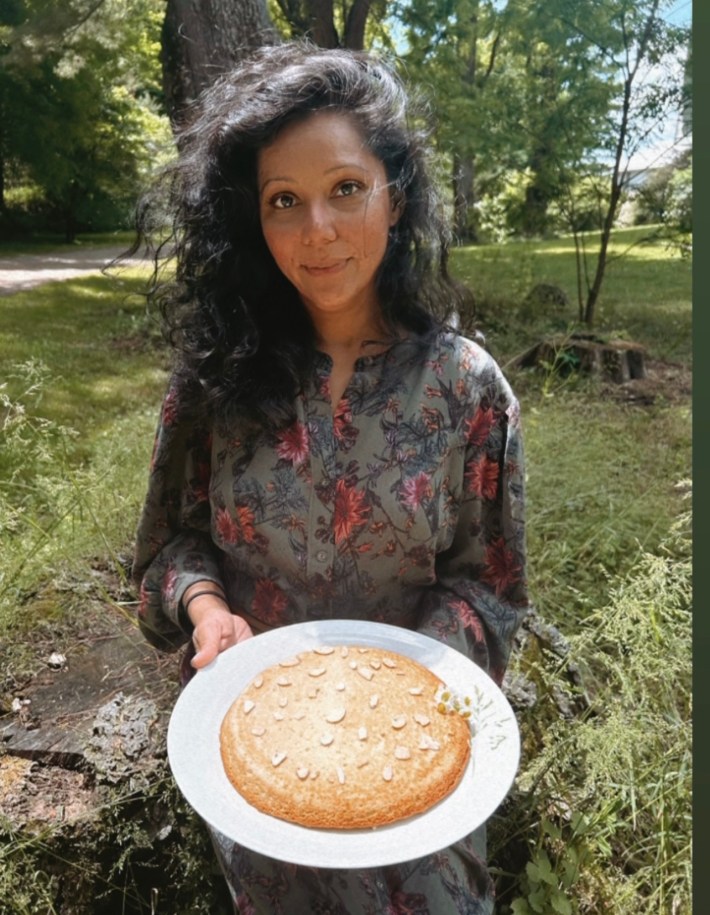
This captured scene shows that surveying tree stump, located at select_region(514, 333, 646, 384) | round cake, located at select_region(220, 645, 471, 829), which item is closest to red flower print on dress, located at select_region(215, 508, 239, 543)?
round cake, located at select_region(220, 645, 471, 829)

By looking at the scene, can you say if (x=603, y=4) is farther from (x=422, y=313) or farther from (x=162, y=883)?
(x=162, y=883)

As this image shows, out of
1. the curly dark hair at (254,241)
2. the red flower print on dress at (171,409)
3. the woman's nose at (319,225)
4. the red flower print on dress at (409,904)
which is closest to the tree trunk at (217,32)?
the curly dark hair at (254,241)

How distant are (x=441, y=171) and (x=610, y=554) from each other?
177 cm

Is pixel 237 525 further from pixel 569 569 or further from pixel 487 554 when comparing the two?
pixel 569 569

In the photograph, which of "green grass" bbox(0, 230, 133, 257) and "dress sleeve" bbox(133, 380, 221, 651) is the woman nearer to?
"dress sleeve" bbox(133, 380, 221, 651)

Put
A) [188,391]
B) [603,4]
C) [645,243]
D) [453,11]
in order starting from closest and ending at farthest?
[188,391], [603,4], [453,11], [645,243]

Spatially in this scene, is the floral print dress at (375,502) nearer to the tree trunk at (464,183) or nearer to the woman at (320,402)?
the woman at (320,402)

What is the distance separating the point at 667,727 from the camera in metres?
1.67

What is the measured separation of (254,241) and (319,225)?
0.27 metres

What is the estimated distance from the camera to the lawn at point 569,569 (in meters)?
1.61

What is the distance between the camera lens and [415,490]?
54.1 inches

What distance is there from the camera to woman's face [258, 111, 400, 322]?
126cm

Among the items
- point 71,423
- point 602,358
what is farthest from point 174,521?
point 602,358

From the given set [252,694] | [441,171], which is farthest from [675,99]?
[252,694]
